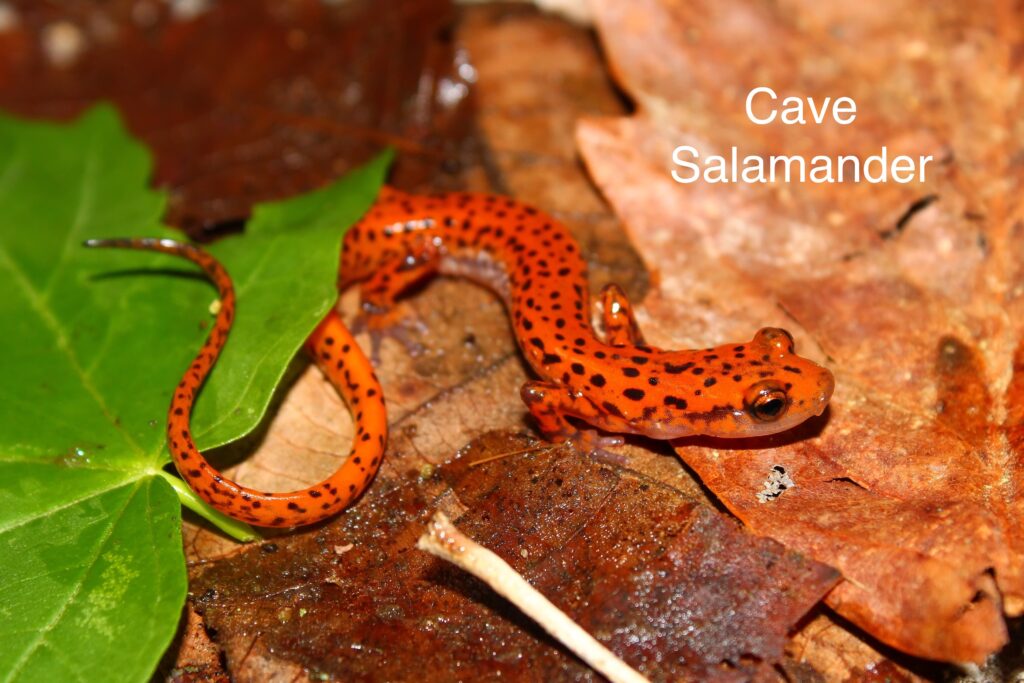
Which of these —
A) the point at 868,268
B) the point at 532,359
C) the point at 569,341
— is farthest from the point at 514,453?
the point at 868,268

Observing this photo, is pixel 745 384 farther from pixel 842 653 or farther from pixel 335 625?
pixel 335 625

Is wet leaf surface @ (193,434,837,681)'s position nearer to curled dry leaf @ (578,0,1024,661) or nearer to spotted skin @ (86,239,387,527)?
spotted skin @ (86,239,387,527)

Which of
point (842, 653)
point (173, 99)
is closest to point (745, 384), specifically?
point (842, 653)

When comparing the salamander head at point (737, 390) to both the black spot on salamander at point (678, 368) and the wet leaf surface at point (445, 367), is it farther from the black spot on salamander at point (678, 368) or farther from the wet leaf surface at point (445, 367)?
the wet leaf surface at point (445, 367)

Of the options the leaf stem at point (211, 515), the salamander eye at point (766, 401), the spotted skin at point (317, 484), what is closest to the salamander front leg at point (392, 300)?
the spotted skin at point (317, 484)

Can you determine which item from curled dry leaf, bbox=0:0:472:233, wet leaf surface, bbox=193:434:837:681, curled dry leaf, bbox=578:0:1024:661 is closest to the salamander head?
curled dry leaf, bbox=578:0:1024:661
